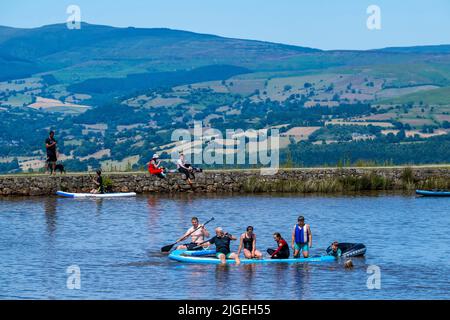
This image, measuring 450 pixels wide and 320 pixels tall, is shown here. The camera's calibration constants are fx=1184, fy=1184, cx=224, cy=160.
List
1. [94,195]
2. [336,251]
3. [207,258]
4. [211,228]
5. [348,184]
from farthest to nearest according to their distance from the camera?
[348,184], [94,195], [211,228], [336,251], [207,258]

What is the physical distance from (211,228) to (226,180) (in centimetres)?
1101

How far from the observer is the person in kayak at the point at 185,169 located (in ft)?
176

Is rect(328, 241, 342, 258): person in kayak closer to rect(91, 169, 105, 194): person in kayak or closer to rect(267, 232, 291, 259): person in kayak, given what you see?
rect(267, 232, 291, 259): person in kayak

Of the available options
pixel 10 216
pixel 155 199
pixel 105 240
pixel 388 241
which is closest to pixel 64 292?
pixel 105 240

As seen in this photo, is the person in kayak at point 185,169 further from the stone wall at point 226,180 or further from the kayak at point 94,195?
the kayak at point 94,195

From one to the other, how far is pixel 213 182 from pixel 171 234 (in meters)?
12.8

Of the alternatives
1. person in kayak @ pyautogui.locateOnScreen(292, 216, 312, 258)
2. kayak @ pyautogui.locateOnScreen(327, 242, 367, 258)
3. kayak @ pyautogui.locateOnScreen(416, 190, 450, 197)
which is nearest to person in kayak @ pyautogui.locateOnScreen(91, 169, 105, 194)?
kayak @ pyautogui.locateOnScreen(416, 190, 450, 197)

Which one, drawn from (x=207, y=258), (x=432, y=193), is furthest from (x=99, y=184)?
(x=207, y=258)

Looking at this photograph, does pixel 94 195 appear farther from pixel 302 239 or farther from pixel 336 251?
pixel 336 251

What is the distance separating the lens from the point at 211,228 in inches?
1736

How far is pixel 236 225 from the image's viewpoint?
44.4 meters

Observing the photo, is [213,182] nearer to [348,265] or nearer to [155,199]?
[155,199]

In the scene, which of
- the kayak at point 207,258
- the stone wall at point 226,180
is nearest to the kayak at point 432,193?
the stone wall at point 226,180

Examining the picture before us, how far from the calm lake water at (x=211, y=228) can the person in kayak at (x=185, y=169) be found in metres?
1.33
